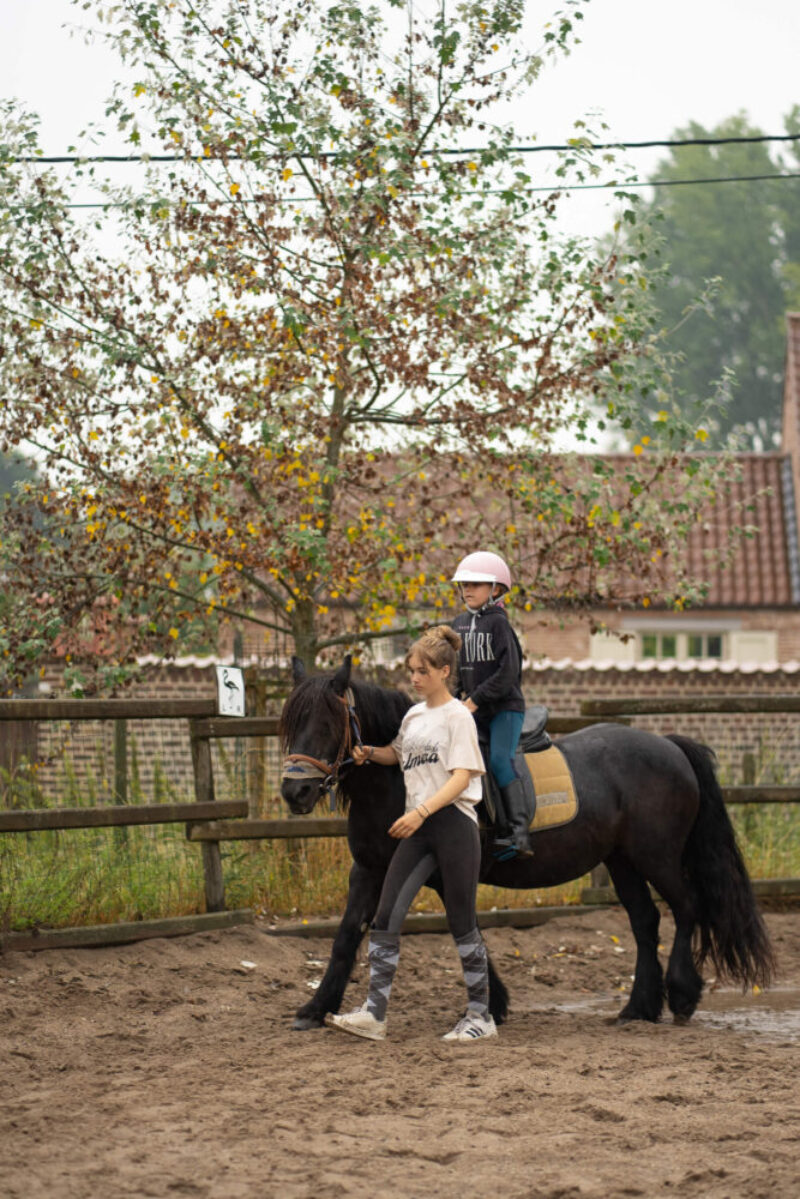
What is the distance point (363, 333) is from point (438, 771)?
3.43m

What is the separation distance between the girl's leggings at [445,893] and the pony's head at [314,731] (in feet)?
1.58

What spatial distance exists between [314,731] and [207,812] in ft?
8.06

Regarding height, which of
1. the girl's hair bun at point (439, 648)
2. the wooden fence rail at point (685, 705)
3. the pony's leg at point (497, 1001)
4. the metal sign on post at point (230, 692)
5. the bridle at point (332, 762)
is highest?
the girl's hair bun at point (439, 648)

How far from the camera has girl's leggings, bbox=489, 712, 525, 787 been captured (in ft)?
20.8

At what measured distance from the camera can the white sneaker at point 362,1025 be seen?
Answer: 5816 millimetres

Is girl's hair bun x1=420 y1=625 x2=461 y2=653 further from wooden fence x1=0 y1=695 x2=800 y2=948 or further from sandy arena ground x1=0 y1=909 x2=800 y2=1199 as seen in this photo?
wooden fence x1=0 y1=695 x2=800 y2=948

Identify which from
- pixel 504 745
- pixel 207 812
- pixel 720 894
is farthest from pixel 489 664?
pixel 207 812

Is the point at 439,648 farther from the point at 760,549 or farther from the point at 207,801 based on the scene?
the point at 760,549

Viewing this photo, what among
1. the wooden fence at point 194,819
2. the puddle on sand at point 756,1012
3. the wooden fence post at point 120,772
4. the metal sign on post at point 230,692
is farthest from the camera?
the wooden fence post at point 120,772

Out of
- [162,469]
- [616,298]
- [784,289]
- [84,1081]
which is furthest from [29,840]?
[784,289]

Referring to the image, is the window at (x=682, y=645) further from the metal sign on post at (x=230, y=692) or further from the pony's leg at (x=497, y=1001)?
the pony's leg at (x=497, y=1001)

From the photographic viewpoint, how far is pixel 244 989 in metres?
7.09

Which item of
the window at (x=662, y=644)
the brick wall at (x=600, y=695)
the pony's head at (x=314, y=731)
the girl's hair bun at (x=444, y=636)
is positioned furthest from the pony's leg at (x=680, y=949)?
the window at (x=662, y=644)

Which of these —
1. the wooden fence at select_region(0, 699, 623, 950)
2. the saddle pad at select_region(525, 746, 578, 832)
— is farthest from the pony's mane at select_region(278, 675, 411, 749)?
the wooden fence at select_region(0, 699, 623, 950)
